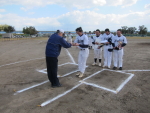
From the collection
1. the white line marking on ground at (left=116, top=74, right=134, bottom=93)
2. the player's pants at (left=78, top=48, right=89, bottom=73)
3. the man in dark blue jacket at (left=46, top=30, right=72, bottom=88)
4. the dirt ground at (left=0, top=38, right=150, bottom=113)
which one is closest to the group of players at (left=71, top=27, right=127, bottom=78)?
the player's pants at (left=78, top=48, right=89, bottom=73)

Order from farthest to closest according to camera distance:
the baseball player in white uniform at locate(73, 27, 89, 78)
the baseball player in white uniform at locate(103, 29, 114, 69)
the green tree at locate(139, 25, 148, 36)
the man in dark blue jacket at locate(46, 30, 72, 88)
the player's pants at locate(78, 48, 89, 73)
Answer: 1. the green tree at locate(139, 25, 148, 36)
2. the baseball player in white uniform at locate(103, 29, 114, 69)
3. the player's pants at locate(78, 48, 89, 73)
4. the baseball player in white uniform at locate(73, 27, 89, 78)
5. the man in dark blue jacket at locate(46, 30, 72, 88)

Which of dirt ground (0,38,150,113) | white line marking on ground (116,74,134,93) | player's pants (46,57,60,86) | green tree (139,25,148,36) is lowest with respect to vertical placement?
dirt ground (0,38,150,113)

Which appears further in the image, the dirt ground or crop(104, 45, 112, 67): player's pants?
crop(104, 45, 112, 67): player's pants

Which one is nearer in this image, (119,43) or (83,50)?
(83,50)

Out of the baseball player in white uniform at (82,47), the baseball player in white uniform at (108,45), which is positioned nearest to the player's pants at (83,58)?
the baseball player in white uniform at (82,47)

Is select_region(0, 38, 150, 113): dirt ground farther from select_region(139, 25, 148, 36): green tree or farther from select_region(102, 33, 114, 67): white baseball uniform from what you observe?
select_region(139, 25, 148, 36): green tree

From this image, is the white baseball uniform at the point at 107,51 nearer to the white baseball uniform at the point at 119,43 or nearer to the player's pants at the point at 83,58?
the white baseball uniform at the point at 119,43

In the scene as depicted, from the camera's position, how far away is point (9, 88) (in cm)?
465

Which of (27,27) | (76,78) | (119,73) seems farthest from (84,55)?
(27,27)

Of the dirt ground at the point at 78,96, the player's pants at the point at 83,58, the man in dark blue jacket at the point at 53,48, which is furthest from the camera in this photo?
the player's pants at the point at 83,58

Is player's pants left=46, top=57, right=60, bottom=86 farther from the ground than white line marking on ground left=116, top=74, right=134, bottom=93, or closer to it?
farther from the ground

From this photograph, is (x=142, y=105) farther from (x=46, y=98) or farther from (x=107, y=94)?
(x=46, y=98)

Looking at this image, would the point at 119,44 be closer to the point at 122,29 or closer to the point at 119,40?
the point at 119,40

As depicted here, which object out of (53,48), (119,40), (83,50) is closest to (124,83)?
(83,50)
